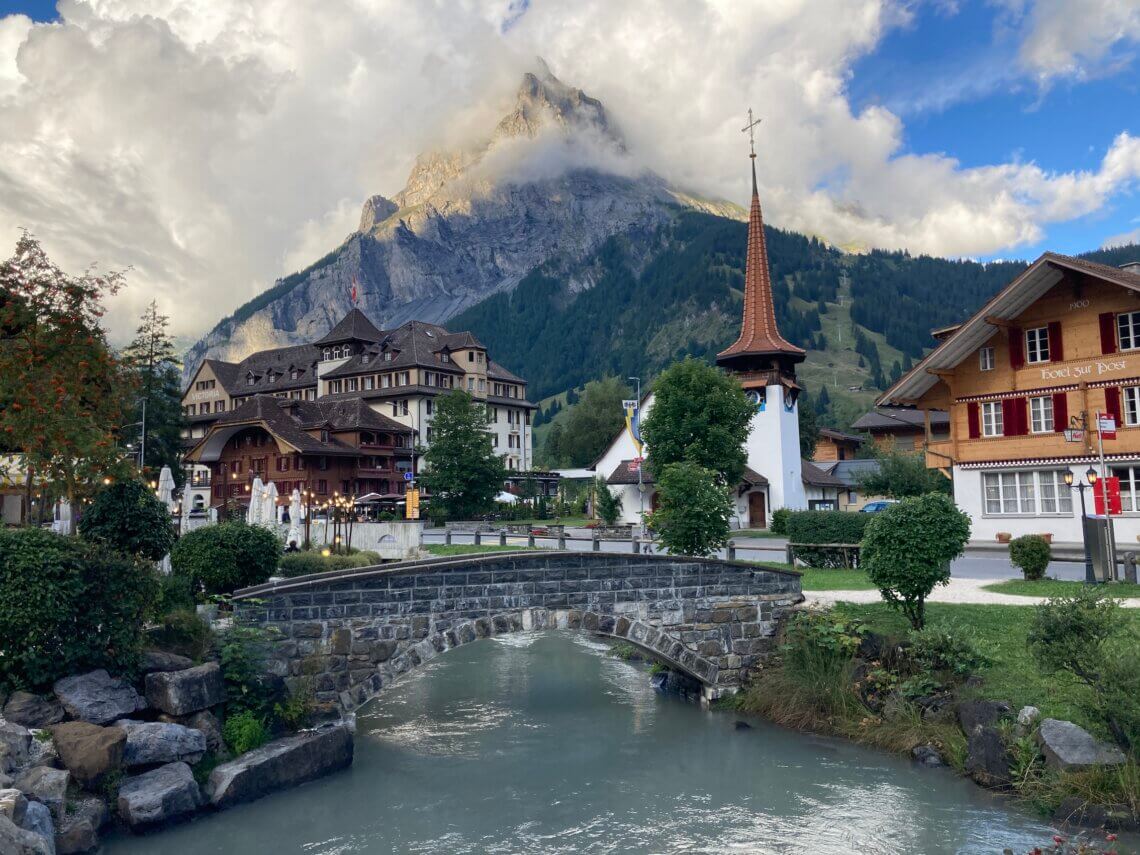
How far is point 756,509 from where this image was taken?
5666 cm

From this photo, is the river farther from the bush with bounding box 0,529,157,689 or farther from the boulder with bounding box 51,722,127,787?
the bush with bounding box 0,529,157,689

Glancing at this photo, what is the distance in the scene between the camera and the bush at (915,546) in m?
16.0

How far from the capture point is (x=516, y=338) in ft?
651

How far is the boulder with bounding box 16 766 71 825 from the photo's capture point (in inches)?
400

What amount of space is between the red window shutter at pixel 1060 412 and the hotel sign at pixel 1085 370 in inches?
29.6

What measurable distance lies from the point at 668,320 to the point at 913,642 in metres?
168

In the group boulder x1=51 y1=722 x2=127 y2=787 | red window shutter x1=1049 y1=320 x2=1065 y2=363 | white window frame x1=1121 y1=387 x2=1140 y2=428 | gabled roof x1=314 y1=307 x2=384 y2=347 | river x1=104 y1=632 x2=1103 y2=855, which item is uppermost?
gabled roof x1=314 y1=307 x2=384 y2=347

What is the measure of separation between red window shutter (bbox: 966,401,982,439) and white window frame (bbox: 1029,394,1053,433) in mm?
2049

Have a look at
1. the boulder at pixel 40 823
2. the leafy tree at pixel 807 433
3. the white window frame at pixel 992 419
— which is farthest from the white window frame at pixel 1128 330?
the leafy tree at pixel 807 433

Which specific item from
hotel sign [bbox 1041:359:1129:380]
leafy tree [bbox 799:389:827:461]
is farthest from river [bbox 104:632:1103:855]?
leafy tree [bbox 799:389:827:461]

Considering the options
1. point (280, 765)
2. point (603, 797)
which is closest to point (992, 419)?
point (603, 797)

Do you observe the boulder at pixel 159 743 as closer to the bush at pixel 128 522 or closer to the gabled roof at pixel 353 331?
the bush at pixel 128 522

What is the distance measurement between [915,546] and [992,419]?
22.0 meters

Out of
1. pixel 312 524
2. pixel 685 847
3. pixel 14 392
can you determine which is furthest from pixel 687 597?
pixel 312 524
